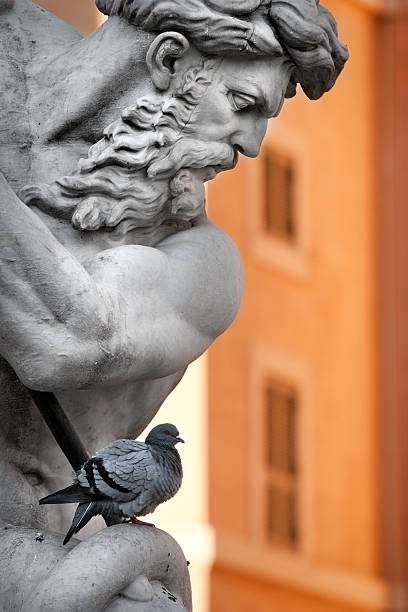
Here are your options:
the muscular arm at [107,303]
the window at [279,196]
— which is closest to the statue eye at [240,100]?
the muscular arm at [107,303]

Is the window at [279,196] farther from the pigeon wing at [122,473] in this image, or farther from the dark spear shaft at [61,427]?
the pigeon wing at [122,473]

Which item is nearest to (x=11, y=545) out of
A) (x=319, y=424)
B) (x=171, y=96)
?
(x=171, y=96)

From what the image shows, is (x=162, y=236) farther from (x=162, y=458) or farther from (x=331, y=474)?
(x=331, y=474)

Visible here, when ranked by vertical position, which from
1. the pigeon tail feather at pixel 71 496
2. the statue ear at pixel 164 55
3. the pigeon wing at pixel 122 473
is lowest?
the pigeon tail feather at pixel 71 496

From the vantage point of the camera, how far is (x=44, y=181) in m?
3.68

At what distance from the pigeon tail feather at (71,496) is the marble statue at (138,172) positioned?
11cm

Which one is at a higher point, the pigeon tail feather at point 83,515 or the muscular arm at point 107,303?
the muscular arm at point 107,303

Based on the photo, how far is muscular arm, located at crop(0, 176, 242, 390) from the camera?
344 cm

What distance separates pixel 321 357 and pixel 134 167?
16698mm

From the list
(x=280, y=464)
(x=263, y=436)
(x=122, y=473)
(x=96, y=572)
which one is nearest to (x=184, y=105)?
(x=122, y=473)

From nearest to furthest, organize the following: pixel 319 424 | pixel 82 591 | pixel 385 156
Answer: pixel 82 591
pixel 319 424
pixel 385 156

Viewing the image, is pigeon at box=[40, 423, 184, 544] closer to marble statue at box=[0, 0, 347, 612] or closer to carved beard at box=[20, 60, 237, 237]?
marble statue at box=[0, 0, 347, 612]

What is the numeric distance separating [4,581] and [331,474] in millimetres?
16866

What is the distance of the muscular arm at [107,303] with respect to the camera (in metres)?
3.44
